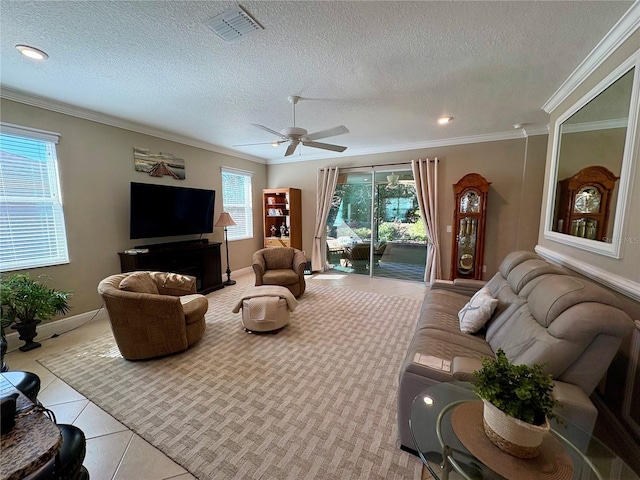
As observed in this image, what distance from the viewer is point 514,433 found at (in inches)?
37.7

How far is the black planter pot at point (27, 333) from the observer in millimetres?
2693

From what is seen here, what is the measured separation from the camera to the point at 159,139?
4.13 metres

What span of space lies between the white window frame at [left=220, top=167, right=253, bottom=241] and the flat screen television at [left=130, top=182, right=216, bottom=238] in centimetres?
68

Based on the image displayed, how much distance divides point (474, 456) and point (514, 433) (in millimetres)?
184

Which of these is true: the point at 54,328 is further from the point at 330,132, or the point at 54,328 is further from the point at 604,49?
the point at 604,49

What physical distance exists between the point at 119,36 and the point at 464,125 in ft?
13.5

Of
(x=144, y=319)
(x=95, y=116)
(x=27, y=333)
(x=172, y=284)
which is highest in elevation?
(x=95, y=116)

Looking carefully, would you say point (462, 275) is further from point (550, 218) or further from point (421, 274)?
point (550, 218)

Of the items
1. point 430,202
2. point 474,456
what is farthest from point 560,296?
point 430,202

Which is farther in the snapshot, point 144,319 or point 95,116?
point 95,116

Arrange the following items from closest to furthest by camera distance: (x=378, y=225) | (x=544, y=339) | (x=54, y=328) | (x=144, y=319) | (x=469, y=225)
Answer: (x=544, y=339) < (x=144, y=319) < (x=54, y=328) < (x=469, y=225) < (x=378, y=225)

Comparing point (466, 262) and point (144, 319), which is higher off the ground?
point (466, 262)

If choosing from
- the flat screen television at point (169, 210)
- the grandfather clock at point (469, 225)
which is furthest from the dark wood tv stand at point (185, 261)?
the grandfather clock at point (469, 225)

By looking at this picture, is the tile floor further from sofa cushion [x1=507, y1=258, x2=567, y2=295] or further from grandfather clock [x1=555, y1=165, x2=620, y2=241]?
grandfather clock [x1=555, y1=165, x2=620, y2=241]
